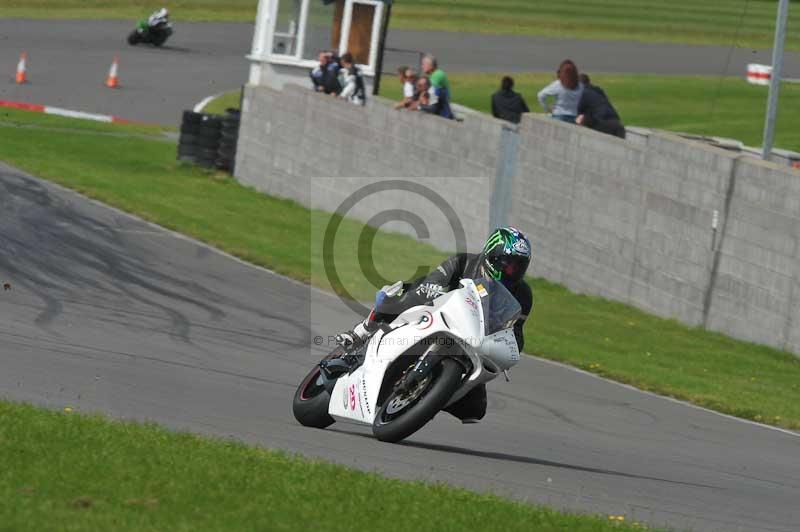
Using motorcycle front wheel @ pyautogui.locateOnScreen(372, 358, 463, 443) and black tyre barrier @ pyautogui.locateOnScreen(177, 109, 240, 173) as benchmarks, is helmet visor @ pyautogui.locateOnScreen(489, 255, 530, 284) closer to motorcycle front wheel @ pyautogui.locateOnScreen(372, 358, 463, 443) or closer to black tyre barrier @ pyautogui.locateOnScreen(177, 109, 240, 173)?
motorcycle front wheel @ pyautogui.locateOnScreen(372, 358, 463, 443)

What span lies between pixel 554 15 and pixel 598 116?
118 feet

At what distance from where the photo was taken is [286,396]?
443 inches

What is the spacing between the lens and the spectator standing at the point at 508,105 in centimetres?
2416

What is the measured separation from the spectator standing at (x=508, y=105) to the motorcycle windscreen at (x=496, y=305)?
602 inches

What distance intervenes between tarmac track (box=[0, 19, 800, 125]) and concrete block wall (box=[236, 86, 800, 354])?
1055 centimetres

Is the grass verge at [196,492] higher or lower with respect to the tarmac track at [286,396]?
higher

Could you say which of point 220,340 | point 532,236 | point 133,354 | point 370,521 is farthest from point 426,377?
point 532,236

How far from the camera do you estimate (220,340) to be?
1373 cm

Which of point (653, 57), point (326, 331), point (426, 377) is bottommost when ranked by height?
point (326, 331)

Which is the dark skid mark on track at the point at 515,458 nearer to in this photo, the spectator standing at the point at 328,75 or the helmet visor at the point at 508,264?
the helmet visor at the point at 508,264

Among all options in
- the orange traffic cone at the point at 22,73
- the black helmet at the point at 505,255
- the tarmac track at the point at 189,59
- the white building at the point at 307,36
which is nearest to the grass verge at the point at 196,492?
the black helmet at the point at 505,255

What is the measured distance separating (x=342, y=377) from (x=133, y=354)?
323 centimetres

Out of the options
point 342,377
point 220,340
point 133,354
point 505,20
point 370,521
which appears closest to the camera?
point 370,521

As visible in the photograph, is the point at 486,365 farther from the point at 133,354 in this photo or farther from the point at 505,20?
the point at 505,20
